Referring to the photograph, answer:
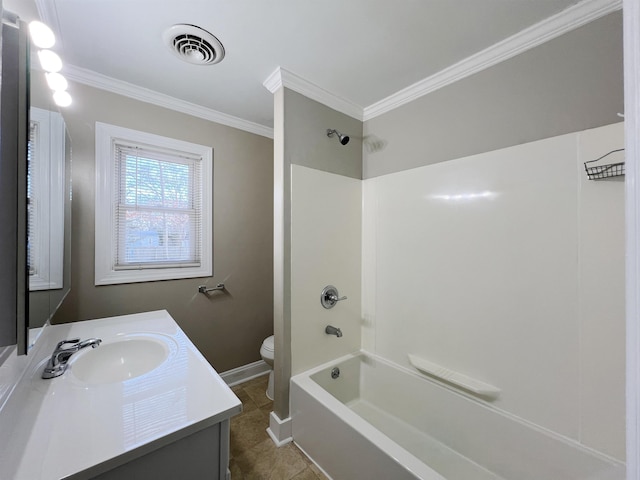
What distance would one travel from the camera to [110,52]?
155cm

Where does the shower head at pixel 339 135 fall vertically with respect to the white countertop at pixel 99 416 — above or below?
above

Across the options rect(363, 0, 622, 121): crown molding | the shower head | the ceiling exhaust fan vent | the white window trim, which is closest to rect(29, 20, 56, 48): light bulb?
the white window trim

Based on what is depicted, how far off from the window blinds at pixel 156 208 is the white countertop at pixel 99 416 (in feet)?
3.15

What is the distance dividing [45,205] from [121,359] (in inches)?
31.0

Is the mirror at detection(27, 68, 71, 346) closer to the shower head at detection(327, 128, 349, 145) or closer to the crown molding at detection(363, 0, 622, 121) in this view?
the shower head at detection(327, 128, 349, 145)

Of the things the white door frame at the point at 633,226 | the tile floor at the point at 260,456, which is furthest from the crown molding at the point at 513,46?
the tile floor at the point at 260,456

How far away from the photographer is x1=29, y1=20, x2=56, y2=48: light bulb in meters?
1.05

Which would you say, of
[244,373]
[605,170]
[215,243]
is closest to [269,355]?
[244,373]

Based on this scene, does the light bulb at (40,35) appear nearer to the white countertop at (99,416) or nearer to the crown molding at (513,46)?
the white countertop at (99,416)

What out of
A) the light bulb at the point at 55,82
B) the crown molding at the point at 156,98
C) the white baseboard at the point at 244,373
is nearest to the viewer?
the light bulb at the point at 55,82

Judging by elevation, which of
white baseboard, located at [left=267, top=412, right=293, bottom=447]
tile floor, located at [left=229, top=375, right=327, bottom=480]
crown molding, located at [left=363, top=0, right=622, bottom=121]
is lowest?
tile floor, located at [left=229, top=375, right=327, bottom=480]

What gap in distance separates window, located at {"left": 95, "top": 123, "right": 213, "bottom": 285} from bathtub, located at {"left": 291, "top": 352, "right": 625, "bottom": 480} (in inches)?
52.8

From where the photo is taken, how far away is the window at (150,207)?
5.85ft

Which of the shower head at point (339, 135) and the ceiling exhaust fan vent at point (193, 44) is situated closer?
the ceiling exhaust fan vent at point (193, 44)
